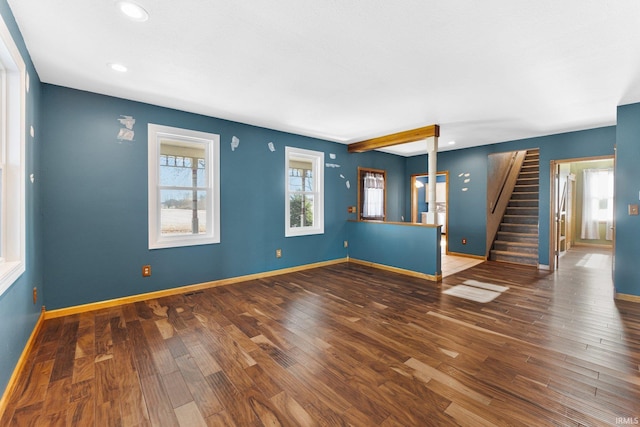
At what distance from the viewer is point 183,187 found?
12.7 feet

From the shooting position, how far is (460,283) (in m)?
4.29

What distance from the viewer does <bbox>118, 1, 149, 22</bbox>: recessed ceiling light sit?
1.81m

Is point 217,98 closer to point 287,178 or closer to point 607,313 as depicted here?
point 287,178

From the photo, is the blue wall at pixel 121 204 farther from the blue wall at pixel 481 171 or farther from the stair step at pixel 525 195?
the stair step at pixel 525 195

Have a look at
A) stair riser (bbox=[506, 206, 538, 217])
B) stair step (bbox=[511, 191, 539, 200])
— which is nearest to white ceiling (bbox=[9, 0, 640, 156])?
stair riser (bbox=[506, 206, 538, 217])

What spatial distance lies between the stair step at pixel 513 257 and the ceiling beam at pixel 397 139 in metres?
3.14

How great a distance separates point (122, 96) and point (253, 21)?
2293 mm

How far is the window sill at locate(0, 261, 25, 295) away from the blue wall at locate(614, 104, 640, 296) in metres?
5.96

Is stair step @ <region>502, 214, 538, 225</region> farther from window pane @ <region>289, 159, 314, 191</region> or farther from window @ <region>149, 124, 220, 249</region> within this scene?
window @ <region>149, 124, 220, 249</region>

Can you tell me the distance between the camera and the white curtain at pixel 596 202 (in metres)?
7.47

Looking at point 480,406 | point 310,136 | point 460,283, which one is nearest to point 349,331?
point 480,406

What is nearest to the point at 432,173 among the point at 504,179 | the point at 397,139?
the point at 397,139

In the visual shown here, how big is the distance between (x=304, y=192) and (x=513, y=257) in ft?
14.4

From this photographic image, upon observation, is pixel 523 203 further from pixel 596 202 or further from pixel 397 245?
pixel 397 245
